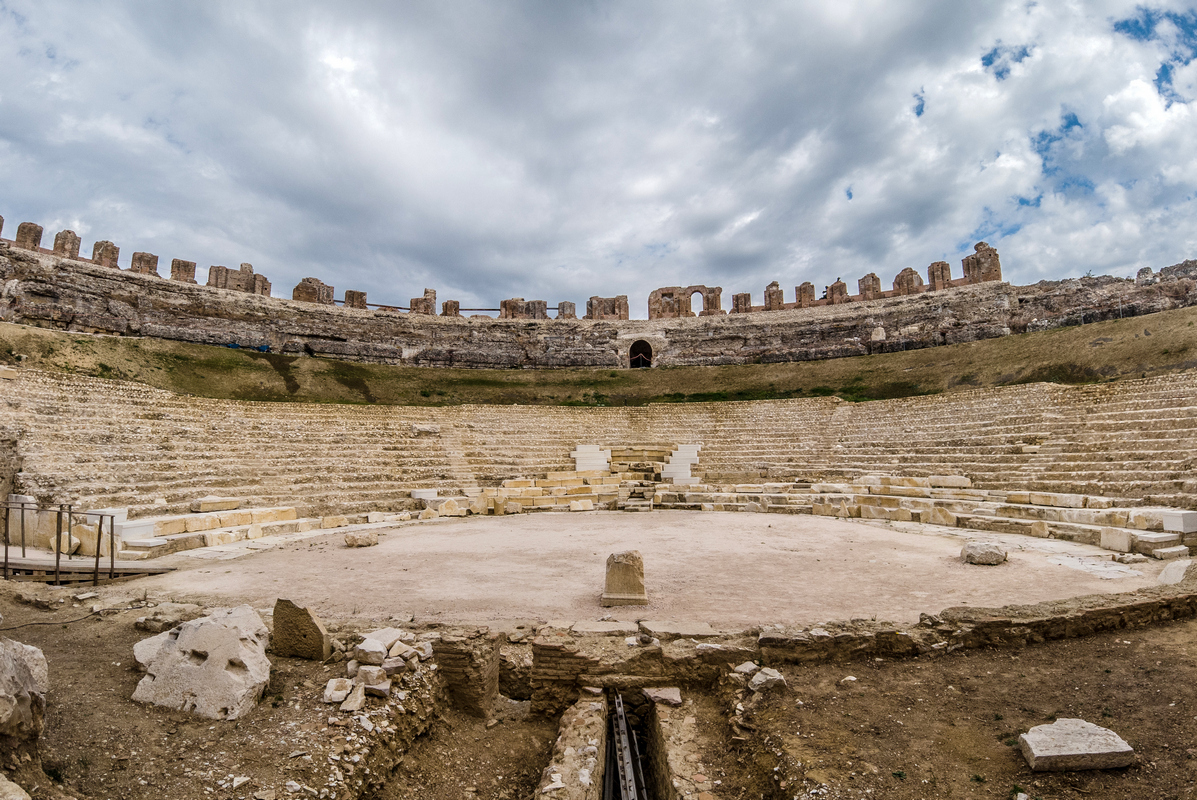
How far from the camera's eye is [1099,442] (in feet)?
39.7

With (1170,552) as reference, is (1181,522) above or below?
above

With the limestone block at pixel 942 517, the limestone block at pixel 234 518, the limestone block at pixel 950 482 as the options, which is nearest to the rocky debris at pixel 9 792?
the limestone block at pixel 234 518

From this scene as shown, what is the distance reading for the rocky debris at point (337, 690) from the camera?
11.8 feet

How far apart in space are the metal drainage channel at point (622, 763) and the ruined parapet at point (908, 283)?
35089 millimetres

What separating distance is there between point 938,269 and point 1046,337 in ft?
33.6

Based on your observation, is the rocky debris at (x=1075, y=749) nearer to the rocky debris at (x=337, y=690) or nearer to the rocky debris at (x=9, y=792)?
the rocky debris at (x=337, y=690)

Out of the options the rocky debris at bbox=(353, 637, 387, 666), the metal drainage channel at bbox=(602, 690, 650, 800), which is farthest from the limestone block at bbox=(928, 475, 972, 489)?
the rocky debris at bbox=(353, 637, 387, 666)

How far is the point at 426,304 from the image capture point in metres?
36.4

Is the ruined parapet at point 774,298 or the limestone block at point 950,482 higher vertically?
the ruined parapet at point 774,298

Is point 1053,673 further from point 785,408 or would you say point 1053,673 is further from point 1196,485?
point 785,408

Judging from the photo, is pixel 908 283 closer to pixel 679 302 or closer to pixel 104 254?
pixel 679 302

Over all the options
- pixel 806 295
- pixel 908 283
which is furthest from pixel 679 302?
pixel 908 283

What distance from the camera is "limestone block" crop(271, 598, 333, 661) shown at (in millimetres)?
4145

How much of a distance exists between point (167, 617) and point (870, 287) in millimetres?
36760
